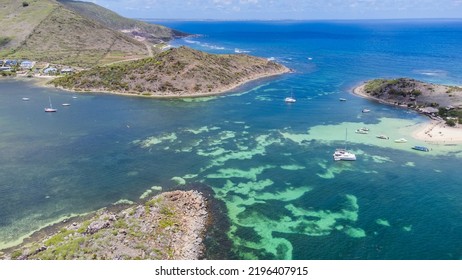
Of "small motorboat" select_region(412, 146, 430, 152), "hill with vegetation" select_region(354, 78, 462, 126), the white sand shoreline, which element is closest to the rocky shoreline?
"small motorboat" select_region(412, 146, 430, 152)

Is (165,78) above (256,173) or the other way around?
above

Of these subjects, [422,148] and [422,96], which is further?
[422,96]

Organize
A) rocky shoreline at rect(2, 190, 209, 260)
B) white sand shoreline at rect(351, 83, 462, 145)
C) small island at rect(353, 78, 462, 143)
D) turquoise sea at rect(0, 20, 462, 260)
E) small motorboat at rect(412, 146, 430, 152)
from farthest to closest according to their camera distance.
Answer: small island at rect(353, 78, 462, 143), white sand shoreline at rect(351, 83, 462, 145), small motorboat at rect(412, 146, 430, 152), turquoise sea at rect(0, 20, 462, 260), rocky shoreline at rect(2, 190, 209, 260)

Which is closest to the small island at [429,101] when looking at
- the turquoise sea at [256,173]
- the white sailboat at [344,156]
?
the turquoise sea at [256,173]

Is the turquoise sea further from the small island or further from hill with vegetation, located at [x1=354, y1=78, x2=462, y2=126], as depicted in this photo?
hill with vegetation, located at [x1=354, y1=78, x2=462, y2=126]

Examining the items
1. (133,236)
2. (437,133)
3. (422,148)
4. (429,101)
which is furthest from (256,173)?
(429,101)

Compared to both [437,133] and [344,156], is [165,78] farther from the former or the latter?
[437,133]
